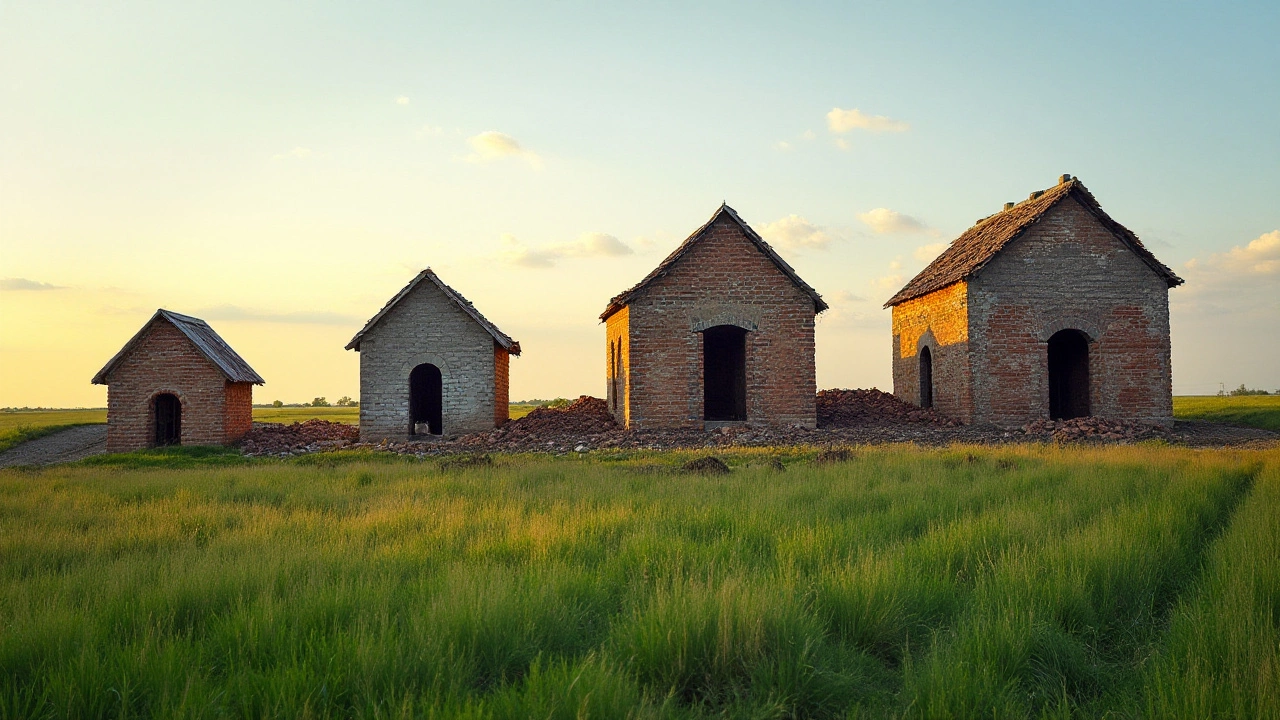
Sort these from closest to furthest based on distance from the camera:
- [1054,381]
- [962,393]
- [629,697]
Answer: [629,697] < [962,393] < [1054,381]

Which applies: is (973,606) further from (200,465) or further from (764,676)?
(200,465)

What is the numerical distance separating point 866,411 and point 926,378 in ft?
8.19

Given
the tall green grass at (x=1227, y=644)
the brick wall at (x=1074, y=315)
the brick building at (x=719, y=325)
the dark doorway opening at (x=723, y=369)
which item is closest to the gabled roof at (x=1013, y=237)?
the brick wall at (x=1074, y=315)

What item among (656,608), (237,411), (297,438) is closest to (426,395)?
(297,438)

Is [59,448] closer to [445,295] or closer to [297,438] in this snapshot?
[297,438]

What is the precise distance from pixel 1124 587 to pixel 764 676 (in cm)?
367

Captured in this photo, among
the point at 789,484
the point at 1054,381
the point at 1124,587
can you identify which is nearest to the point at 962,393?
the point at 1054,381

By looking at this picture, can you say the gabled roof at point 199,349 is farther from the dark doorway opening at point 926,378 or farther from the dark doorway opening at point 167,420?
the dark doorway opening at point 926,378

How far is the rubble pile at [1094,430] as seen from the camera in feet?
72.7

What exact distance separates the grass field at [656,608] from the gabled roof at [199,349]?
18.1 meters

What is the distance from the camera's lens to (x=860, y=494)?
35.1 feet

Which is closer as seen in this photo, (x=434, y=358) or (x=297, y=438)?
(x=434, y=358)

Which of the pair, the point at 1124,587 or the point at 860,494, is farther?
the point at 860,494

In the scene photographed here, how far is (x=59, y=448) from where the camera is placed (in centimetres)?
3073
